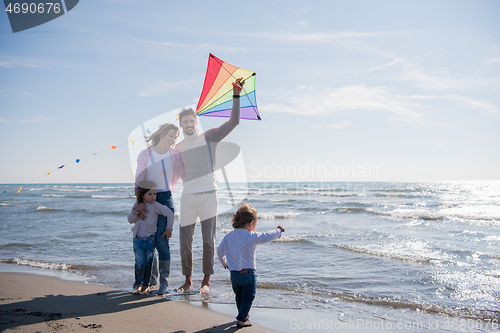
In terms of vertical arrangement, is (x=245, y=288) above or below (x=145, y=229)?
below

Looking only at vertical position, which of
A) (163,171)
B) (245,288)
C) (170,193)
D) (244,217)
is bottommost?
(245,288)

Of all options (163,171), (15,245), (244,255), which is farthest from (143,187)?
(15,245)

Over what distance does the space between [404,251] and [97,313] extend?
631 centimetres

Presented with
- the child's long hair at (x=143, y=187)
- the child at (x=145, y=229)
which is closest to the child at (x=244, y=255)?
the child at (x=145, y=229)

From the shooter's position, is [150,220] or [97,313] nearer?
[97,313]

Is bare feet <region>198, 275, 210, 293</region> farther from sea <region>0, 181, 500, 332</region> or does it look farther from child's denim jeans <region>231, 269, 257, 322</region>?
child's denim jeans <region>231, 269, 257, 322</region>

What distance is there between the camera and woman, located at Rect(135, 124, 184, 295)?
3.80 meters

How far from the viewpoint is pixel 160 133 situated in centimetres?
398

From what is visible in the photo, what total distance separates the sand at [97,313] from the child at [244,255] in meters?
0.22

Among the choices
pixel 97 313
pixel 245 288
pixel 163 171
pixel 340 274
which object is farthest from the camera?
pixel 340 274

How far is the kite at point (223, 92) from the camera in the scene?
3.77 metres

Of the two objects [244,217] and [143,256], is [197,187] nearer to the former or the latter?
[143,256]

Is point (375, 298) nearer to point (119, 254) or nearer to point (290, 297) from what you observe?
point (290, 297)

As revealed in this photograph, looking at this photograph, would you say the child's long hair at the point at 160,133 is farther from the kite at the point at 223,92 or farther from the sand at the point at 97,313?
the sand at the point at 97,313
